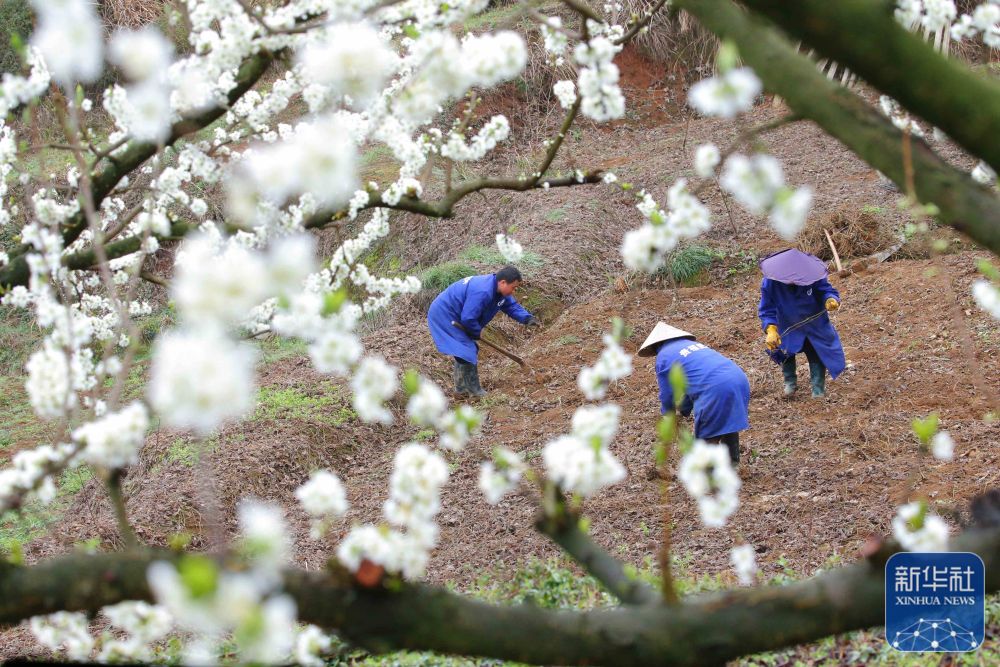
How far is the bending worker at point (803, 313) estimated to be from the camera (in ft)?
20.6

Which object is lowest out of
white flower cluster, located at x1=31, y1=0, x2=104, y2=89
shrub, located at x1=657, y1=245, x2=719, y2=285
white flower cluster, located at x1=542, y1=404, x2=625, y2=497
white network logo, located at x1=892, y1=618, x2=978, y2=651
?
shrub, located at x1=657, y1=245, x2=719, y2=285

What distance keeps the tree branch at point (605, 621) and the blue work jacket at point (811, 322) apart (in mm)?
4823

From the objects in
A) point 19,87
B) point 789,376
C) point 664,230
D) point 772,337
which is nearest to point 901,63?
point 664,230

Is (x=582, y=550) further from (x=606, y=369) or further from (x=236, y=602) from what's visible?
(x=236, y=602)

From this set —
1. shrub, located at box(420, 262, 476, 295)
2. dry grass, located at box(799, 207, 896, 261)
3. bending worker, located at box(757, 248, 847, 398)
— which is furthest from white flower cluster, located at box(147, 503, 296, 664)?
dry grass, located at box(799, 207, 896, 261)

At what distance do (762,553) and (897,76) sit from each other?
11.0 ft

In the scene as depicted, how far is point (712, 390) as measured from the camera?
5.07 m

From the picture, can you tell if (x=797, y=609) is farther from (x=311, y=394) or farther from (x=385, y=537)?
(x=311, y=394)

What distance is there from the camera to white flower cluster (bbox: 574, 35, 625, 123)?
105 inches

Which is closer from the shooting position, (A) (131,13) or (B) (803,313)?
(B) (803,313)

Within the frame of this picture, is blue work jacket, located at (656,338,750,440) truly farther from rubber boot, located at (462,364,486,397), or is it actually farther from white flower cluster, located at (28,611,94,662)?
white flower cluster, located at (28,611,94,662)

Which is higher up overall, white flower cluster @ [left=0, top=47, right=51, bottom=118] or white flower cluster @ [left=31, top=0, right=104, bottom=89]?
white flower cluster @ [left=31, top=0, right=104, bottom=89]

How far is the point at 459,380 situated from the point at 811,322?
3.08 meters

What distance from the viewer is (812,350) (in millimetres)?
6422
